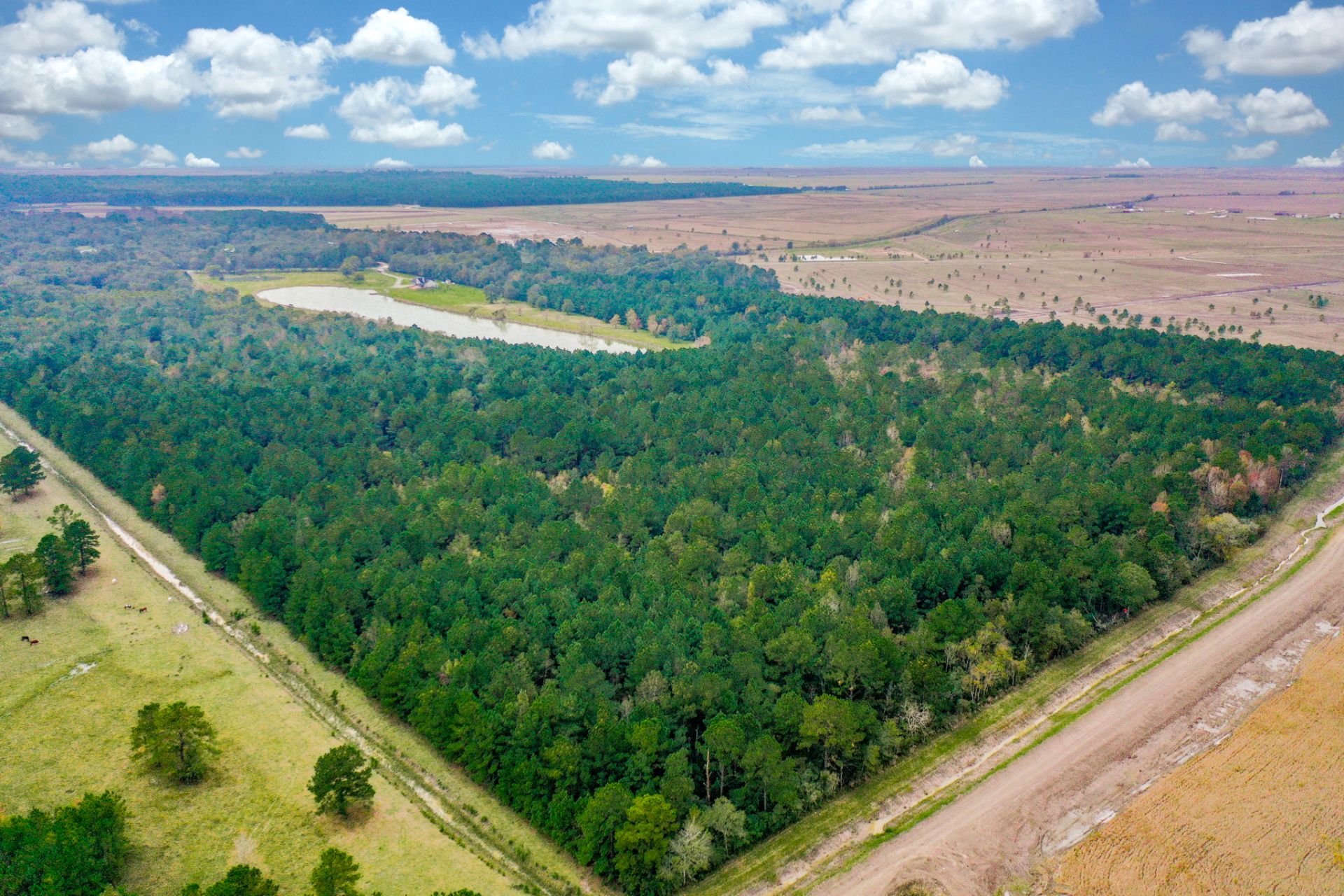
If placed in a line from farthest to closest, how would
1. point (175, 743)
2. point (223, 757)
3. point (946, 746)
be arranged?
1. point (946, 746)
2. point (223, 757)
3. point (175, 743)

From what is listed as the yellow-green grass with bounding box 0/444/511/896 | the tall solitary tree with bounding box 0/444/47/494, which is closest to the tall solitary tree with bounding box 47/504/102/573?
the yellow-green grass with bounding box 0/444/511/896

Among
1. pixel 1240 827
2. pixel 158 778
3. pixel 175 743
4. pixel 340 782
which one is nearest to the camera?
pixel 1240 827

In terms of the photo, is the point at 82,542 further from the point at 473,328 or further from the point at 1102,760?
the point at 473,328

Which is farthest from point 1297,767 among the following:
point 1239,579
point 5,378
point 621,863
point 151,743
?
point 5,378

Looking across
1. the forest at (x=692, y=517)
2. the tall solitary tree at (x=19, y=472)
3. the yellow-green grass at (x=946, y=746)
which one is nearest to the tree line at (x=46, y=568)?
the forest at (x=692, y=517)

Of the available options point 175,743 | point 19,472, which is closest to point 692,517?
point 175,743

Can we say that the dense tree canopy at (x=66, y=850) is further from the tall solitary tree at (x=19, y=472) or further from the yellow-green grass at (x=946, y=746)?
the tall solitary tree at (x=19, y=472)

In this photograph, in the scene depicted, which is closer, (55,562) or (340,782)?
(340,782)
